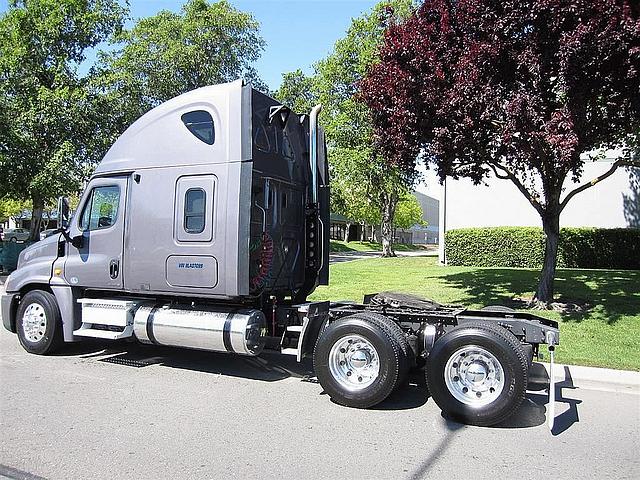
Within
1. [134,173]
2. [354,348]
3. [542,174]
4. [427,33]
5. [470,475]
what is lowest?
[470,475]

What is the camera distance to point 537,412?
593cm

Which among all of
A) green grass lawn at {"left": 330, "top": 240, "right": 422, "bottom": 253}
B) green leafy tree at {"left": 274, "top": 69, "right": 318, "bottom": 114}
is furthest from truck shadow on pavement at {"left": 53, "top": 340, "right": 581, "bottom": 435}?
green grass lawn at {"left": 330, "top": 240, "right": 422, "bottom": 253}

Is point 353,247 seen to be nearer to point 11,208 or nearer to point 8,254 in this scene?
point 11,208

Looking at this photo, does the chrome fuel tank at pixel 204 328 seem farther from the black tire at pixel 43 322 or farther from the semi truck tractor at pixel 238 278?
the black tire at pixel 43 322

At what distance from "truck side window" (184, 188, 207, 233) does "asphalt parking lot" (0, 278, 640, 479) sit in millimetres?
1873

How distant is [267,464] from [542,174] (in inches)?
371

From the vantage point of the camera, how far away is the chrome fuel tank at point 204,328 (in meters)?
6.67

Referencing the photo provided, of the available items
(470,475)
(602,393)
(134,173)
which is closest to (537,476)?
(470,475)

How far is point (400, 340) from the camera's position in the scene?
5895mm

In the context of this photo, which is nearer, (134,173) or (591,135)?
(134,173)

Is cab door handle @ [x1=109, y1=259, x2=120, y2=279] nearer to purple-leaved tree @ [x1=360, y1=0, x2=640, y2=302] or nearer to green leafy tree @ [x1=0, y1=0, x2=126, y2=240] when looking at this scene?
purple-leaved tree @ [x1=360, y1=0, x2=640, y2=302]

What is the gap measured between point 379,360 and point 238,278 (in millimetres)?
1888

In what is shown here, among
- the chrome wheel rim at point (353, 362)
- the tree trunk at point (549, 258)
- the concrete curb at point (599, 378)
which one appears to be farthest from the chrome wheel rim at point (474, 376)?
the tree trunk at point (549, 258)

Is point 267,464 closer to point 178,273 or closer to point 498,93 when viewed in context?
point 178,273
